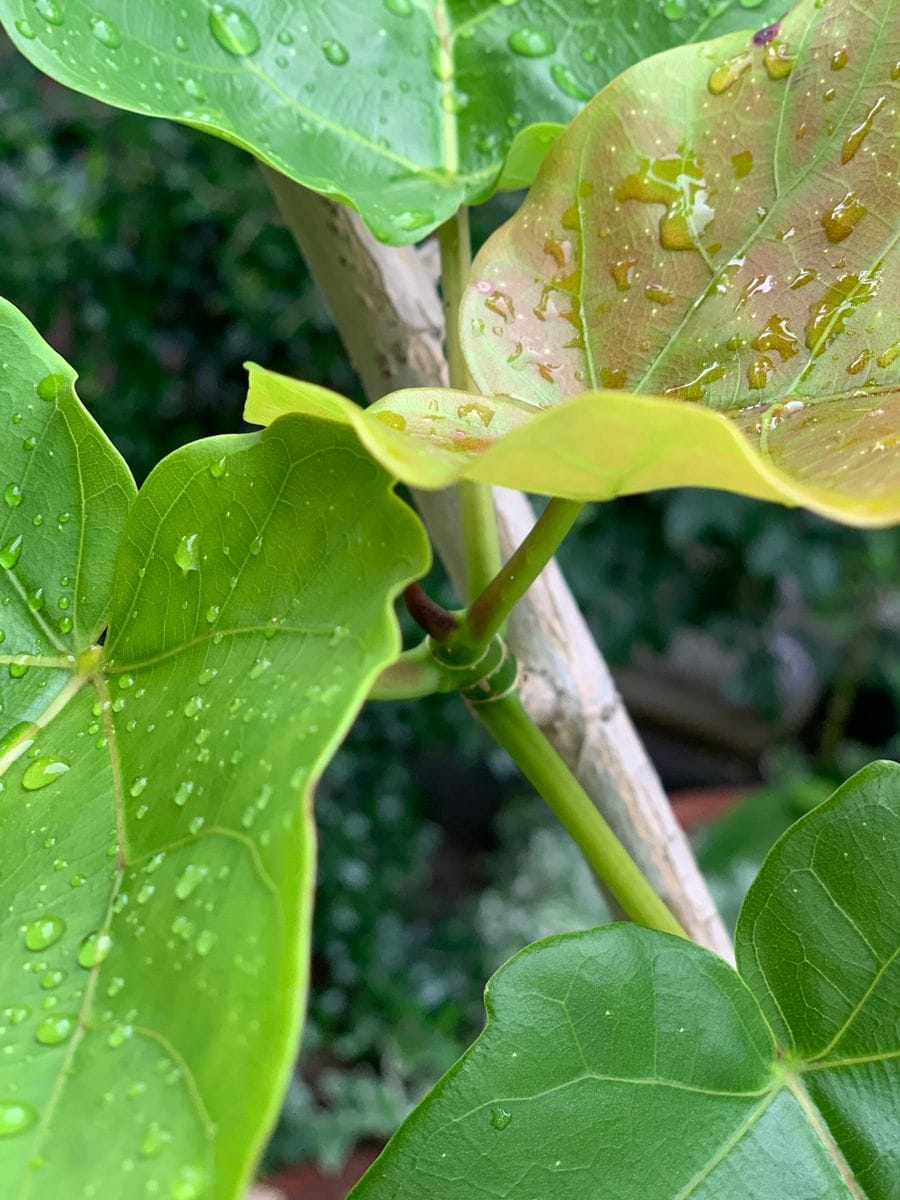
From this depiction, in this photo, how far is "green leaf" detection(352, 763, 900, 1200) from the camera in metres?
0.30

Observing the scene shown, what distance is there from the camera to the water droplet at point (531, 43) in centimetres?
46

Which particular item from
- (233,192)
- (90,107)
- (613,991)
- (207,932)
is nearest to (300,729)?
(207,932)

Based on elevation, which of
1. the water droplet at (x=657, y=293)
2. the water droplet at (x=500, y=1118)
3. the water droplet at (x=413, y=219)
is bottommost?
the water droplet at (x=500, y=1118)

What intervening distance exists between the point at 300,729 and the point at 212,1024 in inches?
2.5

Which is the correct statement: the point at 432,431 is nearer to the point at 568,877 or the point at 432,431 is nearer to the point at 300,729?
the point at 300,729

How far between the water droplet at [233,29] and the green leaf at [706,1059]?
1.25ft

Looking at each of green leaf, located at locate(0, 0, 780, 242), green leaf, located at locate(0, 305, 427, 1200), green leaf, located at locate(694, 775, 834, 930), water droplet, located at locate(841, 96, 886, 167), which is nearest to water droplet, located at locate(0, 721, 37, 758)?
green leaf, located at locate(0, 305, 427, 1200)

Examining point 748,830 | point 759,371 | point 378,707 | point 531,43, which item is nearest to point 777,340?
point 759,371

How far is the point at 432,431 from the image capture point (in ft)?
0.95

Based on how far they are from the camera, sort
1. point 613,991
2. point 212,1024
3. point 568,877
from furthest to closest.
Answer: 1. point 568,877
2. point 613,991
3. point 212,1024

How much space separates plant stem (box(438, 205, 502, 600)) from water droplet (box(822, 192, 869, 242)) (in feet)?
0.43

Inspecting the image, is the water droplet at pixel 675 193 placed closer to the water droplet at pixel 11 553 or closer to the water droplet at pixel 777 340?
the water droplet at pixel 777 340

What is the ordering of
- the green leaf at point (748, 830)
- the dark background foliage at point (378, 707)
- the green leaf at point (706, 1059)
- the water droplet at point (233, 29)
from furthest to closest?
the green leaf at point (748, 830) → the dark background foliage at point (378, 707) → the water droplet at point (233, 29) → the green leaf at point (706, 1059)

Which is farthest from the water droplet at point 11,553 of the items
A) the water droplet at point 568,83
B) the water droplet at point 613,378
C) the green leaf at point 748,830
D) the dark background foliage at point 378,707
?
the green leaf at point 748,830
